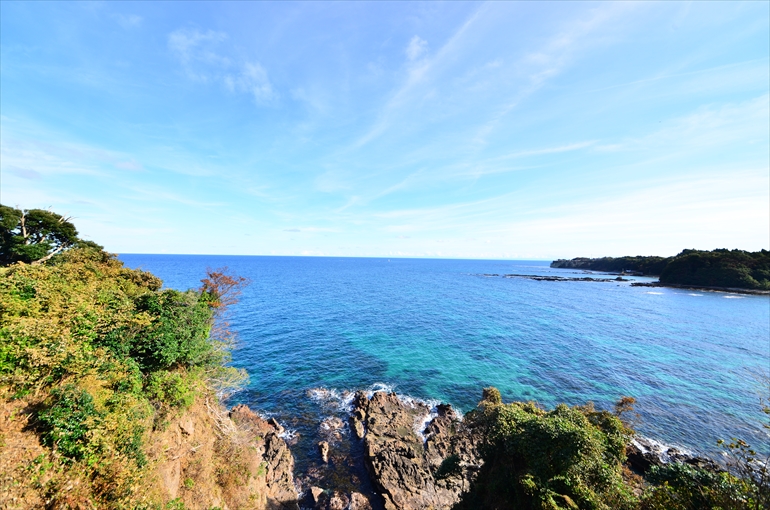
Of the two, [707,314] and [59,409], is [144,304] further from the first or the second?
[707,314]

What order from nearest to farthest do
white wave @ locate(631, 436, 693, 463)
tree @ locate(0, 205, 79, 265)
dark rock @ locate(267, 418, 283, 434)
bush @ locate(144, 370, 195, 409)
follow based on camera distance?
bush @ locate(144, 370, 195, 409)
white wave @ locate(631, 436, 693, 463)
dark rock @ locate(267, 418, 283, 434)
tree @ locate(0, 205, 79, 265)

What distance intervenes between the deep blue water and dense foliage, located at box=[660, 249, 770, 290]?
4215 cm

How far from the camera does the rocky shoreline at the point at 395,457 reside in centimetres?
1950

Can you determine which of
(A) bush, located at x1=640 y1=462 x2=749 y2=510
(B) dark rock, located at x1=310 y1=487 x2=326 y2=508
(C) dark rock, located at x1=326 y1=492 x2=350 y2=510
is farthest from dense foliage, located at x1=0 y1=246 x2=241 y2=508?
(A) bush, located at x1=640 y1=462 x2=749 y2=510

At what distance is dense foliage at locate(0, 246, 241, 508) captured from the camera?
A: 32.9 ft

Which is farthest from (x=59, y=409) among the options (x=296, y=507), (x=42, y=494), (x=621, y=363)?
(x=621, y=363)

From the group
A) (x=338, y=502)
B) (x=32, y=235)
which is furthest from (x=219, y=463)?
(x=32, y=235)

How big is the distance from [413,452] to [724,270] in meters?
161

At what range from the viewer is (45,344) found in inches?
464

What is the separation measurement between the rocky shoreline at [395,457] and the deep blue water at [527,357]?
2356mm

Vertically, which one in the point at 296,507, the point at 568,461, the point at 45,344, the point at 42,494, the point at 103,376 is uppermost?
the point at 45,344

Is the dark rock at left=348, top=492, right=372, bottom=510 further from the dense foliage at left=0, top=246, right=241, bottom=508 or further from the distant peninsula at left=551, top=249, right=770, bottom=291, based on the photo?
the distant peninsula at left=551, top=249, right=770, bottom=291

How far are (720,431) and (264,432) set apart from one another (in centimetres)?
4507

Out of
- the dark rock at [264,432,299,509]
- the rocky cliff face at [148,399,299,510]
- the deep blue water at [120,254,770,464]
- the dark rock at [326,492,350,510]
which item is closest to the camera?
the rocky cliff face at [148,399,299,510]
